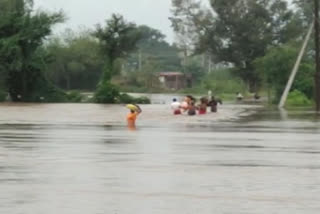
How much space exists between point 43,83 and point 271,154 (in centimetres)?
A: 4186

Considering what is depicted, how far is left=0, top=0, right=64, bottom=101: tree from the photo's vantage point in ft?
178

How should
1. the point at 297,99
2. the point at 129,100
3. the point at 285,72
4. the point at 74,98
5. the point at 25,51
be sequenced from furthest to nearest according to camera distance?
the point at 285,72 → the point at 297,99 → the point at 74,98 → the point at 129,100 → the point at 25,51

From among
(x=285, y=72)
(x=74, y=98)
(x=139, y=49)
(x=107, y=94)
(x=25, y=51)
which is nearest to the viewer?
(x=25, y=51)

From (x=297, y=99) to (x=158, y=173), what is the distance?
155ft

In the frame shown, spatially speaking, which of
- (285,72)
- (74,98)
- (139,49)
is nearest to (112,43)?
(74,98)

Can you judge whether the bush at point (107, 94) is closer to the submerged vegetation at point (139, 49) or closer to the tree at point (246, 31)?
the submerged vegetation at point (139, 49)

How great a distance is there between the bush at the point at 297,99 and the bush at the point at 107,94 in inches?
494

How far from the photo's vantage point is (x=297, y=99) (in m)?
59.7

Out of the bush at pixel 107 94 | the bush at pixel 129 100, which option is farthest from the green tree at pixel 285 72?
the bush at pixel 107 94

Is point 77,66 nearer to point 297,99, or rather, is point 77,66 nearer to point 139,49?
point 139,49

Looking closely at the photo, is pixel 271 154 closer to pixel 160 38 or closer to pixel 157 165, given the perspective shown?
pixel 157 165

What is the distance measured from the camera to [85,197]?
35.6 ft

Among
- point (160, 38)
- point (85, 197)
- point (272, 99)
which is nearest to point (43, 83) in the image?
point (272, 99)

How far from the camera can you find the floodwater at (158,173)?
33.8ft
